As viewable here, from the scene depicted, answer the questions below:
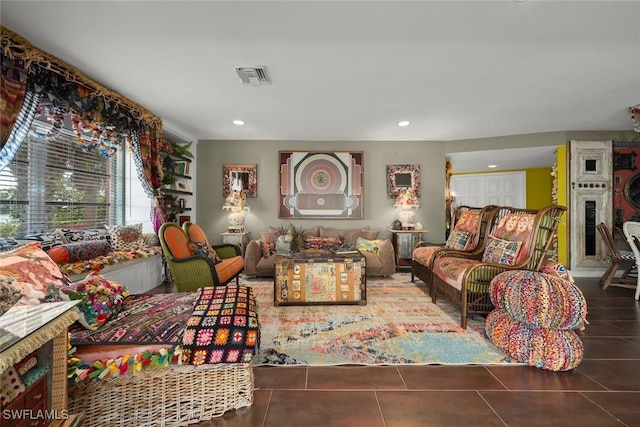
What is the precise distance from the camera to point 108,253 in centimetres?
331

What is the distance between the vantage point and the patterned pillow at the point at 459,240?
137 inches

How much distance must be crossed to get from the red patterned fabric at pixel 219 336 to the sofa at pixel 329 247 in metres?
2.63

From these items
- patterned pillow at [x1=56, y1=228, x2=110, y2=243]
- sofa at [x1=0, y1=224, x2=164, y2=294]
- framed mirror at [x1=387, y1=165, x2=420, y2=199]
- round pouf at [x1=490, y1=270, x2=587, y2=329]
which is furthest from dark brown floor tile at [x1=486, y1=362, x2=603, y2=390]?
patterned pillow at [x1=56, y1=228, x2=110, y2=243]

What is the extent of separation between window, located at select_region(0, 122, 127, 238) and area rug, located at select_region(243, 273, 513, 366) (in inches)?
97.4

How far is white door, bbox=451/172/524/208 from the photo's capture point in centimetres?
788

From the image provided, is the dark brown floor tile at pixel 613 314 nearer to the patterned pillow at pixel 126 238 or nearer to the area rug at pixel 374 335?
the area rug at pixel 374 335

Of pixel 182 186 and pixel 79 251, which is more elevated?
pixel 182 186

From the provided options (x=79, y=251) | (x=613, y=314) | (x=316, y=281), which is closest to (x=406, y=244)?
(x=316, y=281)

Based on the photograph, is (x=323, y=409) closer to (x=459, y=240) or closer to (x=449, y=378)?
(x=449, y=378)

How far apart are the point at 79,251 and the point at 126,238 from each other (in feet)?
2.62

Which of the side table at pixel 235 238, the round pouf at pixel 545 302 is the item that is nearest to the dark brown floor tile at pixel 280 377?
the round pouf at pixel 545 302

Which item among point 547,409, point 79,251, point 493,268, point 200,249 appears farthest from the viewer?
point 200,249

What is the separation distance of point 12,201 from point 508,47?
4.69 m

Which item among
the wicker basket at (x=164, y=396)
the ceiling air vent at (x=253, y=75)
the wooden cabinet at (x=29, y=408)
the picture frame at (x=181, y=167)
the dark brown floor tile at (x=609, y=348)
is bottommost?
the dark brown floor tile at (x=609, y=348)
